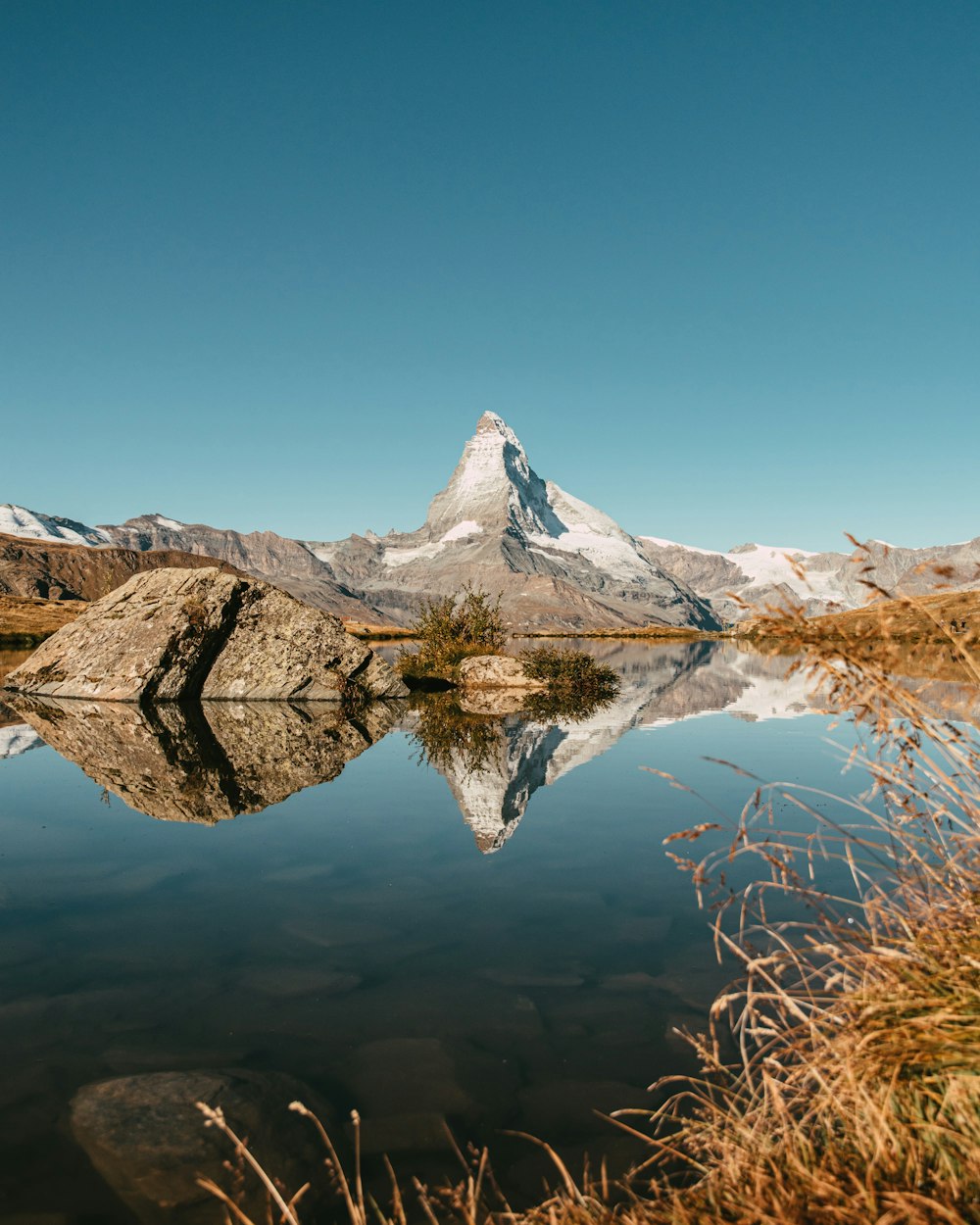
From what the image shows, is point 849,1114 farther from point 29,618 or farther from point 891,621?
point 29,618

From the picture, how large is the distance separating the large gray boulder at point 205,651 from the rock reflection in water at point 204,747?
4.50 ft

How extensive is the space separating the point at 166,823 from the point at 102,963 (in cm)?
446

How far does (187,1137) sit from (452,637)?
37079 millimetres

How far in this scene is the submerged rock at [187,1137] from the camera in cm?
367

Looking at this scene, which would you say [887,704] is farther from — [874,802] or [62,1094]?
[874,802]

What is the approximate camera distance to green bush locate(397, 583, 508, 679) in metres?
39.3

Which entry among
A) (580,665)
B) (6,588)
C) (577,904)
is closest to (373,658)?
(580,665)

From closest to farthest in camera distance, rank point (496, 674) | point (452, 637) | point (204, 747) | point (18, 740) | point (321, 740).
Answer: point (204, 747)
point (18, 740)
point (321, 740)
point (496, 674)
point (452, 637)

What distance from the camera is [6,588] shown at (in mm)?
190500

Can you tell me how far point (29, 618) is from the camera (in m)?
83.5

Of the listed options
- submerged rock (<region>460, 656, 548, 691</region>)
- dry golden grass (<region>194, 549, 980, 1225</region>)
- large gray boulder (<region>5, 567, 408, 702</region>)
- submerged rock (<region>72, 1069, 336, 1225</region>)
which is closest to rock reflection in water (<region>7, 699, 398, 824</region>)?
large gray boulder (<region>5, 567, 408, 702</region>)

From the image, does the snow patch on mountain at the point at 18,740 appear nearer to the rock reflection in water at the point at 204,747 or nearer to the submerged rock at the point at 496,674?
the rock reflection in water at the point at 204,747

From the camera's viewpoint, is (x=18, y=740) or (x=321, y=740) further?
(x=321, y=740)

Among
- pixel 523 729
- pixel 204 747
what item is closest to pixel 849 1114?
pixel 204 747
